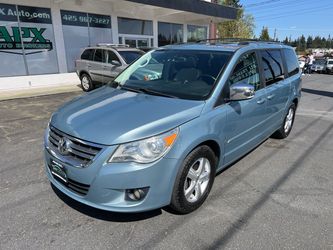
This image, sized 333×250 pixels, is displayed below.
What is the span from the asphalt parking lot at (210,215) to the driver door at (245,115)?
0.49m

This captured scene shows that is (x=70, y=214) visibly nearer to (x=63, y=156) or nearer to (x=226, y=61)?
(x=63, y=156)

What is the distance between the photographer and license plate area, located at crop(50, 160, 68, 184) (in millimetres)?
2758

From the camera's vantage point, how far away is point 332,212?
317 centimetres

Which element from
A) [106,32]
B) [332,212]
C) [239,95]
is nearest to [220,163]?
[239,95]

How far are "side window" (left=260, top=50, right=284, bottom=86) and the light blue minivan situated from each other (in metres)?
0.04

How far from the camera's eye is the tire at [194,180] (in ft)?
9.11

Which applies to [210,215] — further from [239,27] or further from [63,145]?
[239,27]

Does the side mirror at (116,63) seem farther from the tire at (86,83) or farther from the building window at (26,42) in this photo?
the building window at (26,42)

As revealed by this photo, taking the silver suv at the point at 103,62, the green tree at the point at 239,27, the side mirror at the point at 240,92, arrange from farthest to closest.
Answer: the green tree at the point at 239,27 → the silver suv at the point at 103,62 → the side mirror at the point at 240,92

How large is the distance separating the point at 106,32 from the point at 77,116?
12985 millimetres

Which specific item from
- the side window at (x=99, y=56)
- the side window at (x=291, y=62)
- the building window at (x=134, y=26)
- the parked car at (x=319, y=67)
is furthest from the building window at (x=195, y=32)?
the side window at (x=291, y=62)

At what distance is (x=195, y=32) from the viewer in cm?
2088

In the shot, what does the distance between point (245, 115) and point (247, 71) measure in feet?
2.11

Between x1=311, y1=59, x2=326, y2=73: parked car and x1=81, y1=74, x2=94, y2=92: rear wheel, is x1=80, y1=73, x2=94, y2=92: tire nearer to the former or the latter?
x1=81, y1=74, x2=94, y2=92: rear wheel
